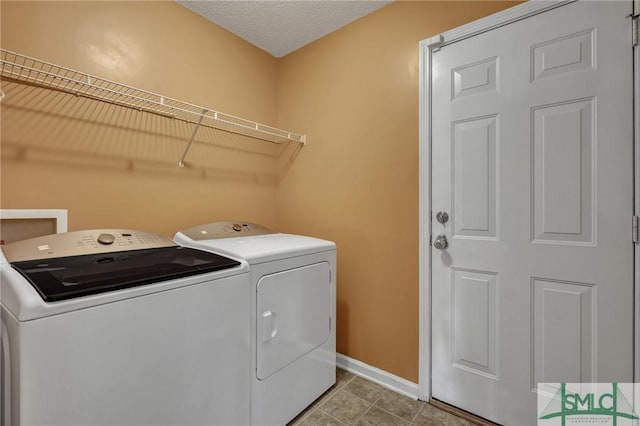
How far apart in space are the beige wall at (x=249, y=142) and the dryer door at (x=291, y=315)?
17.0 inches

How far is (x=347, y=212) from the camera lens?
2.08 m

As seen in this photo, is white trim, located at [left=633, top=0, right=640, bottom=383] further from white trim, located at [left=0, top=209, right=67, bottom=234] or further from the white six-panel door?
white trim, located at [left=0, top=209, right=67, bottom=234]

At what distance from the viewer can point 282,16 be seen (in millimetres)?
1976

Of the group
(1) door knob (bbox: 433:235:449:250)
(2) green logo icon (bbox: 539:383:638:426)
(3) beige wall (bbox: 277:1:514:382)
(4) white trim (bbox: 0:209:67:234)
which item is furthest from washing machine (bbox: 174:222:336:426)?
(2) green logo icon (bbox: 539:383:638:426)

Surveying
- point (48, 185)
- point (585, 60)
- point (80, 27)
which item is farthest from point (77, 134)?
point (585, 60)

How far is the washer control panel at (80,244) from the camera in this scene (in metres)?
1.13

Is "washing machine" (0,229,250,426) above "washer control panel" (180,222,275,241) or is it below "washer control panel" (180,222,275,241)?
below

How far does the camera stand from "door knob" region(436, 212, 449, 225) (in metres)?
1.64

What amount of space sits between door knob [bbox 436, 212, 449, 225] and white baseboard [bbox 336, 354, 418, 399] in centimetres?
104

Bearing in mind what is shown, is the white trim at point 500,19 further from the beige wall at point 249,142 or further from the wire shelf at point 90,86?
the wire shelf at point 90,86

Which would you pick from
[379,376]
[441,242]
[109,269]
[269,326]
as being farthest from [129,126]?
[379,376]

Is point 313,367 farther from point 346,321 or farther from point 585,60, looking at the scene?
point 585,60

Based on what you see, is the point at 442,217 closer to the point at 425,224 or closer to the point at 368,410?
the point at 425,224

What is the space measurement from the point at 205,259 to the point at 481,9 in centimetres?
194
